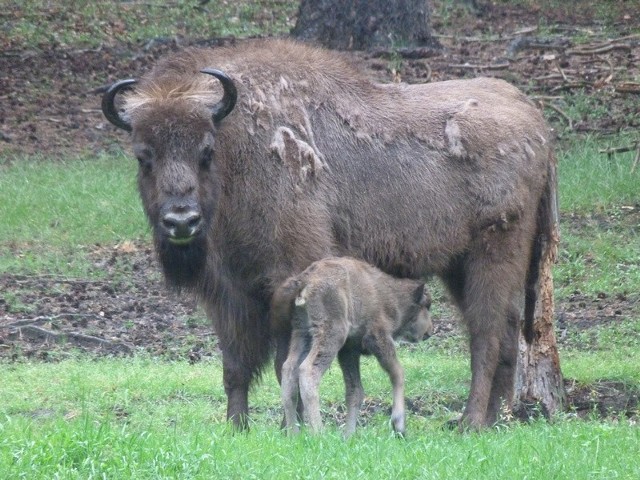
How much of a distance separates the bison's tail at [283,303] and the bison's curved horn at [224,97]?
119 cm

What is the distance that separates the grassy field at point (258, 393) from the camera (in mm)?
5895

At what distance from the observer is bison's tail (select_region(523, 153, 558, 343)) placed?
30.1 ft

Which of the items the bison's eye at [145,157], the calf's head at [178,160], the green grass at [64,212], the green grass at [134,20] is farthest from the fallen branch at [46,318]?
the green grass at [134,20]

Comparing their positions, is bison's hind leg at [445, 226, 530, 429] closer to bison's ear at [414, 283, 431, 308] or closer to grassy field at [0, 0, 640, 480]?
grassy field at [0, 0, 640, 480]

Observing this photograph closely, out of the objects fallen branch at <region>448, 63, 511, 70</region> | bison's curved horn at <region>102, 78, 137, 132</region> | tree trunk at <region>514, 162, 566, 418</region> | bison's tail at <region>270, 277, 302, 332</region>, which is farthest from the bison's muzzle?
fallen branch at <region>448, 63, 511, 70</region>

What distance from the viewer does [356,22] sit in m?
18.4

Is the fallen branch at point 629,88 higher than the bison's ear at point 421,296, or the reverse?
the fallen branch at point 629,88

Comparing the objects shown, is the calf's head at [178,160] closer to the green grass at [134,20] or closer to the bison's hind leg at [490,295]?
the bison's hind leg at [490,295]

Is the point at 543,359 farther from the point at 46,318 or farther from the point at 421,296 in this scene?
the point at 46,318

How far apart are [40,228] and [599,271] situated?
251 inches

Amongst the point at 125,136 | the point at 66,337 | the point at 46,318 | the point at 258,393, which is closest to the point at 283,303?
the point at 258,393

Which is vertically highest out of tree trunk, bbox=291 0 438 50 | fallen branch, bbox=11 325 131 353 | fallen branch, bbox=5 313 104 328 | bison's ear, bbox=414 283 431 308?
tree trunk, bbox=291 0 438 50

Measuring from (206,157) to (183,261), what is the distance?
26.8 inches

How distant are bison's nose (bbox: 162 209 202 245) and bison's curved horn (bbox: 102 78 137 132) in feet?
2.79
